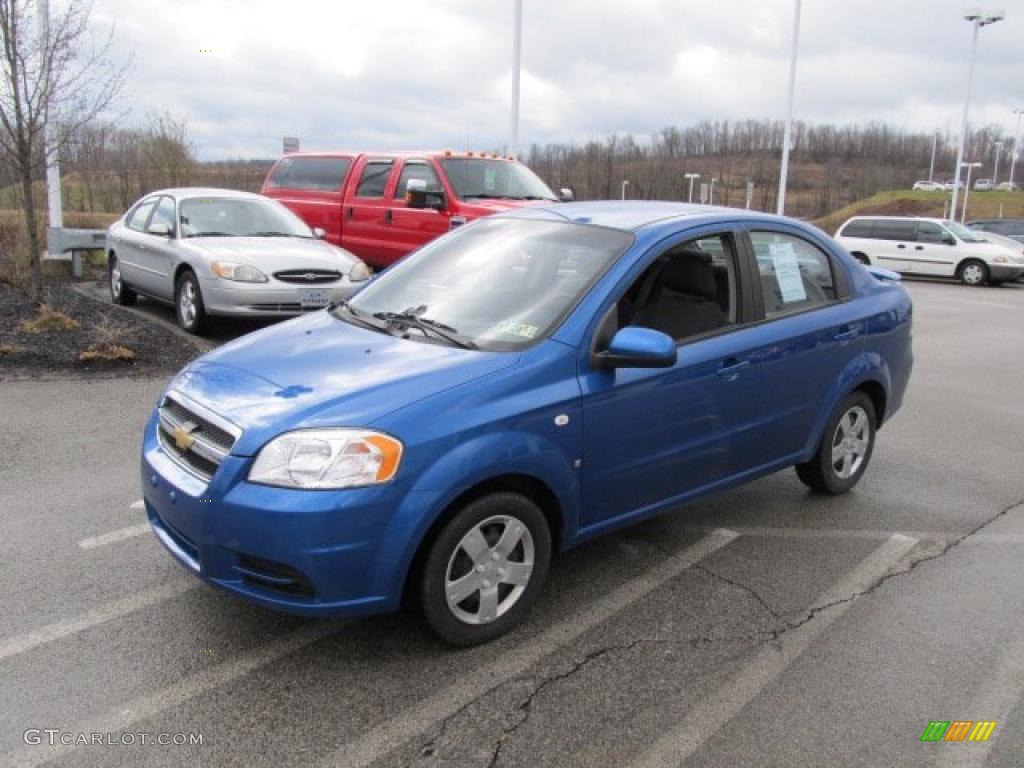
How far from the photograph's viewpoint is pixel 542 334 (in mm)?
3508

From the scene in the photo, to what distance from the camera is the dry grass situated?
332 inches

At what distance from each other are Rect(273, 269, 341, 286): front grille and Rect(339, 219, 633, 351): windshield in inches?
181

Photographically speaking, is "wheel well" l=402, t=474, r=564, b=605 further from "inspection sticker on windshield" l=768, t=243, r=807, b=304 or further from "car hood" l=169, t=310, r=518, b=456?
"inspection sticker on windshield" l=768, t=243, r=807, b=304

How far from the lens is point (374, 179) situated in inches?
479

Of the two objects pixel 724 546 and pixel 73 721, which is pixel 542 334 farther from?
pixel 73 721

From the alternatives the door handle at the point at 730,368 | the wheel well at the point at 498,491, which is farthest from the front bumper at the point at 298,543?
the door handle at the point at 730,368

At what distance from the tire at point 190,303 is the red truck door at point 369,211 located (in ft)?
10.2

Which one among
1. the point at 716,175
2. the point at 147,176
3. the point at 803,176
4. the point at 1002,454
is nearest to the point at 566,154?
the point at 716,175

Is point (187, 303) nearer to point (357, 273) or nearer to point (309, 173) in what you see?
point (357, 273)

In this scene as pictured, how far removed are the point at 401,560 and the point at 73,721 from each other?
3.79 feet

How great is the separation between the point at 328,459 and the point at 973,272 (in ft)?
73.3

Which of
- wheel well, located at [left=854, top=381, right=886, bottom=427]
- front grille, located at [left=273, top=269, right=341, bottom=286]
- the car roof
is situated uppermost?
the car roof

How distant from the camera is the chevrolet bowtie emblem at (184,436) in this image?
3.24 meters

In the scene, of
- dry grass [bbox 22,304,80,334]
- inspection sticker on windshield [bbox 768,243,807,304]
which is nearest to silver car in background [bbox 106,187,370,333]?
dry grass [bbox 22,304,80,334]
